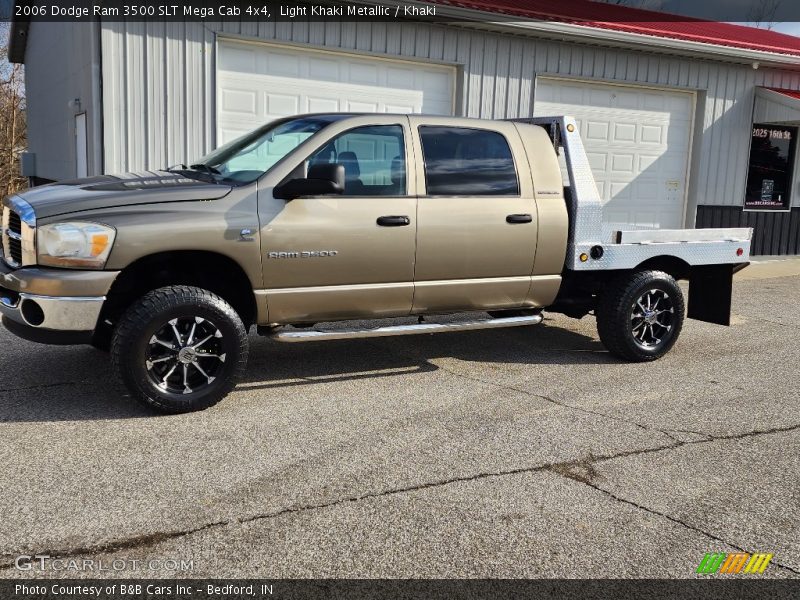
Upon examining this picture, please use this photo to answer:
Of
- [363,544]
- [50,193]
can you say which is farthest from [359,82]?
[363,544]

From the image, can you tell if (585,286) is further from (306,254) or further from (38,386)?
(38,386)

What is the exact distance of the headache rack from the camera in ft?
21.4

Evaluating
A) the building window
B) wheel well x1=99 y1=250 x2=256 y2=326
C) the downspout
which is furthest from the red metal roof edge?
wheel well x1=99 y1=250 x2=256 y2=326

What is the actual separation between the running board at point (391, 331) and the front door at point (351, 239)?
153 mm

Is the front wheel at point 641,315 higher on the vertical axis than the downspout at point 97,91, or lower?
lower

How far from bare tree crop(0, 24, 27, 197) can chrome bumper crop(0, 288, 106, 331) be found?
21.4 metres

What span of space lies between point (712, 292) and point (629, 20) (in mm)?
8571

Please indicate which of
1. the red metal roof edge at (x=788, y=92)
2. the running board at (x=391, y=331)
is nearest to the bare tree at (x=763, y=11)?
the red metal roof edge at (x=788, y=92)

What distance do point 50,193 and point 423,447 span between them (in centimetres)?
288

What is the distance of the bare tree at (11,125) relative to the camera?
963 inches

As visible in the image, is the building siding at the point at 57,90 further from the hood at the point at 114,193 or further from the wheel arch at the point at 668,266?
the wheel arch at the point at 668,266

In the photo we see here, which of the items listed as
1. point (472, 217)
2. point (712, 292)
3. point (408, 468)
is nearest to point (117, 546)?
point (408, 468)

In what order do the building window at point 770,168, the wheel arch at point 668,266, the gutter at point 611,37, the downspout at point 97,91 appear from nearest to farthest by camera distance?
the wheel arch at point 668,266, the downspout at point 97,91, the gutter at point 611,37, the building window at point 770,168

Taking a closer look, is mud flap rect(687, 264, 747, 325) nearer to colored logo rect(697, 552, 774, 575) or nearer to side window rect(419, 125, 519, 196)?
side window rect(419, 125, 519, 196)
